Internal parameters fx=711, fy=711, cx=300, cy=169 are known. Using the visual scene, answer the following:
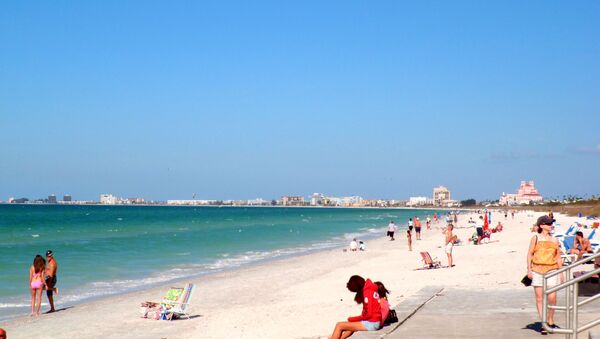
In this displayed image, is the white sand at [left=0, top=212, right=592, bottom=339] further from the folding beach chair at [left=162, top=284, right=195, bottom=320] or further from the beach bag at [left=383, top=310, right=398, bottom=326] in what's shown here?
the beach bag at [left=383, top=310, right=398, bottom=326]

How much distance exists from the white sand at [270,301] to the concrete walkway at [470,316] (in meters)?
1.40

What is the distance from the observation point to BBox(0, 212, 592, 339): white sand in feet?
40.6

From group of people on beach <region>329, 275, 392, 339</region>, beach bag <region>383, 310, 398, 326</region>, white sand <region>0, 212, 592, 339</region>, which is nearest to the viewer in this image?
group of people on beach <region>329, 275, 392, 339</region>

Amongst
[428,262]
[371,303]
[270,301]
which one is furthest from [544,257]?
[428,262]

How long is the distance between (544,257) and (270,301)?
28.1 ft

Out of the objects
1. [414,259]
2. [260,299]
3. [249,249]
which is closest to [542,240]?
[260,299]

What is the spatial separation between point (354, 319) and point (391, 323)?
4.04 ft

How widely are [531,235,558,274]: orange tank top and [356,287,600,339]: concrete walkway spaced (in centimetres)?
77

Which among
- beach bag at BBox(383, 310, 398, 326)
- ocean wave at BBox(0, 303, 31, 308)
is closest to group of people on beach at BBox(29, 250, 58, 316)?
ocean wave at BBox(0, 303, 31, 308)

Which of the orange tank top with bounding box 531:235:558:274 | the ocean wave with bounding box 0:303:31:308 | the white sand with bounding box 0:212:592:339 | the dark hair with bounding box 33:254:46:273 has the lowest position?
the ocean wave with bounding box 0:303:31:308

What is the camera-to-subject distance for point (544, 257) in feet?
28.2

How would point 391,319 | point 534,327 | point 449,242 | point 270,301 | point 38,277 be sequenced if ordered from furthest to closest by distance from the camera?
point 449,242 → point 270,301 → point 38,277 → point 391,319 → point 534,327

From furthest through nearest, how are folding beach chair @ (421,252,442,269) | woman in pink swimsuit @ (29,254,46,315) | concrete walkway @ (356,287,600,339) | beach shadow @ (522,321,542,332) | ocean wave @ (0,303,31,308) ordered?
1. folding beach chair @ (421,252,442,269)
2. ocean wave @ (0,303,31,308)
3. woman in pink swimsuit @ (29,254,46,315)
4. beach shadow @ (522,321,542,332)
5. concrete walkway @ (356,287,600,339)

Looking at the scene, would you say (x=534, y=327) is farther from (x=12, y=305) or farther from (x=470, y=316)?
(x=12, y=305)
